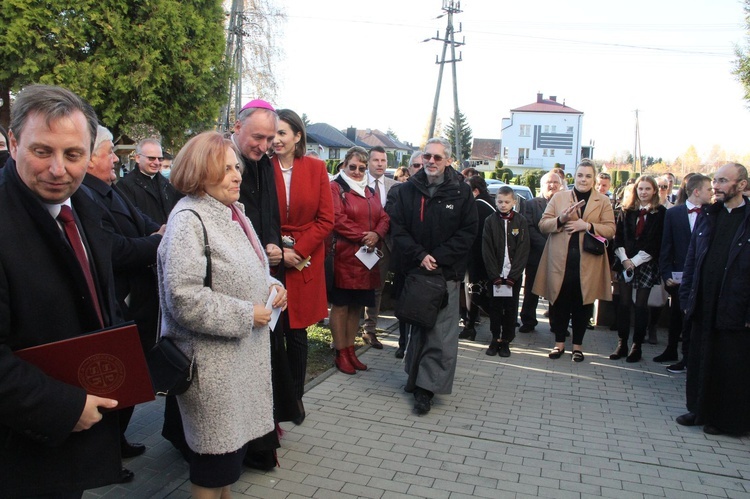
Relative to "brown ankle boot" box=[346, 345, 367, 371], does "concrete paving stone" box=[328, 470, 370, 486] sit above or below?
below

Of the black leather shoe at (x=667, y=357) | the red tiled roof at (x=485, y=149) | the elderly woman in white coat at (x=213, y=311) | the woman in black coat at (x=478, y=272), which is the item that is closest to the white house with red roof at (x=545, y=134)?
the red tiled roof at (x=485, y=149)

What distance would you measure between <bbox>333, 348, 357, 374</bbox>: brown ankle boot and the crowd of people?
0.07 feet

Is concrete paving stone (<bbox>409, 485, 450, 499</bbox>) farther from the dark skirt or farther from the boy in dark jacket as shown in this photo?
the boy in dark jacket

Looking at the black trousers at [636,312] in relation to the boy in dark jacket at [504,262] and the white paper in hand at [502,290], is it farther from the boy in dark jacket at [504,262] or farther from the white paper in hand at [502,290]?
the white paper in hand at [502,290]

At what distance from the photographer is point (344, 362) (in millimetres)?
6047

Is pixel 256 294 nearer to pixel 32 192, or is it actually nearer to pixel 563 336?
pixel 32 192

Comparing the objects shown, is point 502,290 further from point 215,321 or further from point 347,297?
point 215,321

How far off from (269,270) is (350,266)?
2.68 meters

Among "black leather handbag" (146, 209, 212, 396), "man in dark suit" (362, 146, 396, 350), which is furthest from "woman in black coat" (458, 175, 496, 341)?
"black leather handbag" (146, 209, 212, 396)

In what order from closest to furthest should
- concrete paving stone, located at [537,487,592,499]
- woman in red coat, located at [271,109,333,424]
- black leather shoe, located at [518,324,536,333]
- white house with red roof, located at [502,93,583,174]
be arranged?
concrete paving stone, located at [537,487,592,499]
woman in red coat, located at [271,109,333,424]
black leather shoe, located at [518,324,536,333]
white house with red roof, located at [502,93,583,174]

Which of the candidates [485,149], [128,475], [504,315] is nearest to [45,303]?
[128,475]

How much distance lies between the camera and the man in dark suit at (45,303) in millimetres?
1800

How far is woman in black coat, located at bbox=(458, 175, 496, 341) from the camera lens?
7.34m

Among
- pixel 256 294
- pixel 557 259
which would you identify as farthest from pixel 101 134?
pixel 557 259
